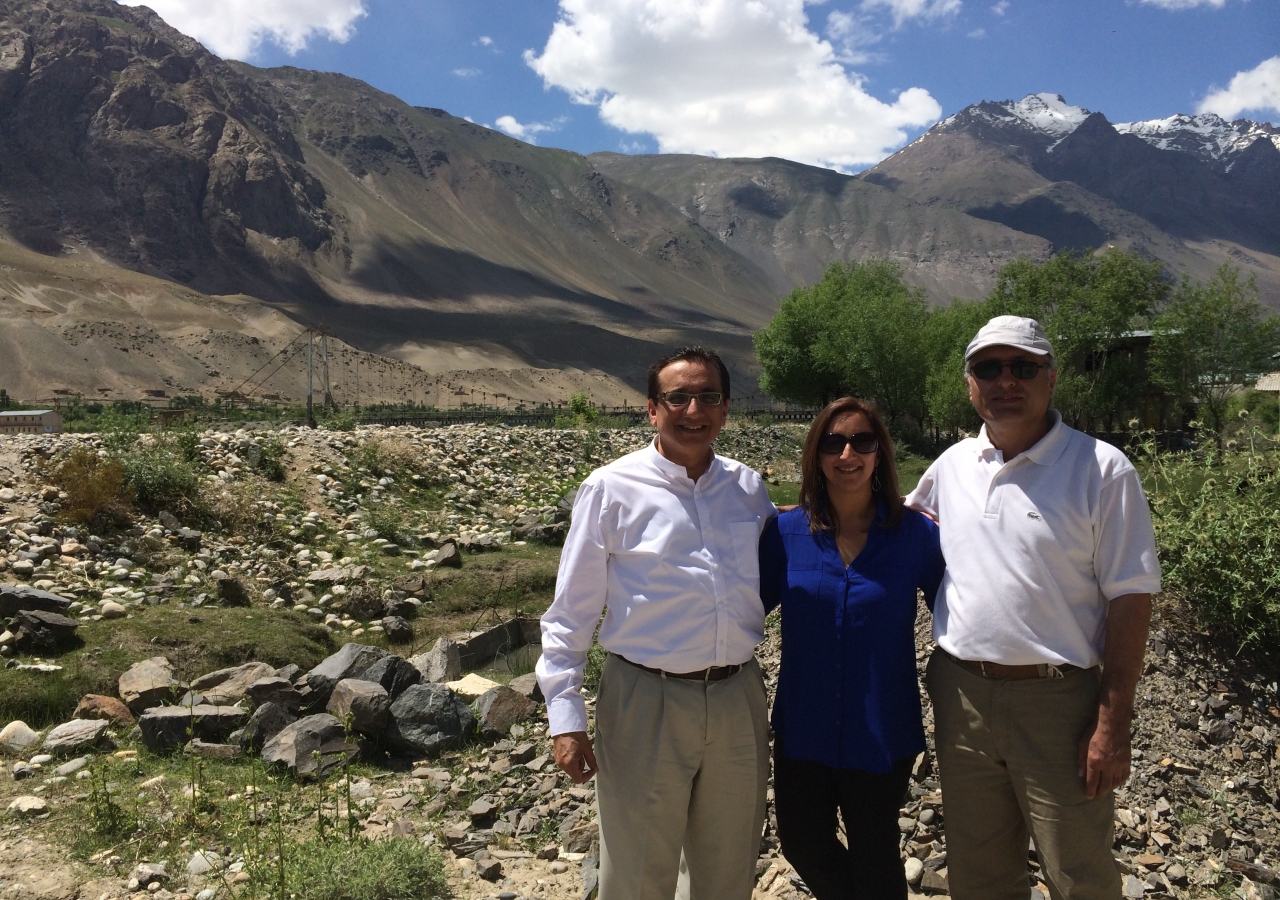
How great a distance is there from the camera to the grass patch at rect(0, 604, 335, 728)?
6754 millimetres

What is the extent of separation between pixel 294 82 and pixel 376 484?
21307 centimetres

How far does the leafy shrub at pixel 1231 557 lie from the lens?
17.9 feet

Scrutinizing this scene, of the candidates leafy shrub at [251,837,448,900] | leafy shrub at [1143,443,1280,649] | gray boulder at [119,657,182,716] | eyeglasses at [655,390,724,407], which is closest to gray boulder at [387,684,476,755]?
leafy shrub at [251,837,448,900]

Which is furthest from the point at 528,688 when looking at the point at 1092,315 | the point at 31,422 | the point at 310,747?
the point at 1092,315

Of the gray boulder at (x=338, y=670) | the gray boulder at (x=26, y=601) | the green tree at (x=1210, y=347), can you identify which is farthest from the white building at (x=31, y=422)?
the green tree at (x=1210, y=347)

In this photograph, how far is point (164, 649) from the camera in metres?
7.93

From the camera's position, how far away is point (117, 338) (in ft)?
237

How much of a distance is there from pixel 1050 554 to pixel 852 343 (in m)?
37.3

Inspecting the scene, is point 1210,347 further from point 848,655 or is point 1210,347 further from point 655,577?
point 655,577

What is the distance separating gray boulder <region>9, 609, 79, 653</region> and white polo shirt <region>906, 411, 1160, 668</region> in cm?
754

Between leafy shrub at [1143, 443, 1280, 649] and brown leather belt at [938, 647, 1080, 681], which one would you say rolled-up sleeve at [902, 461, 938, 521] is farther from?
leafy shrub at [1143, 443, 1280, 649]

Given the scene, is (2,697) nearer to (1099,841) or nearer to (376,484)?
(1099,841)

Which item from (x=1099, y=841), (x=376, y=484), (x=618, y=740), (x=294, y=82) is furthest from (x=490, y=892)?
(x=294, y=82)

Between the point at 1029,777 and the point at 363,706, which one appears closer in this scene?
the point at 1029,777
